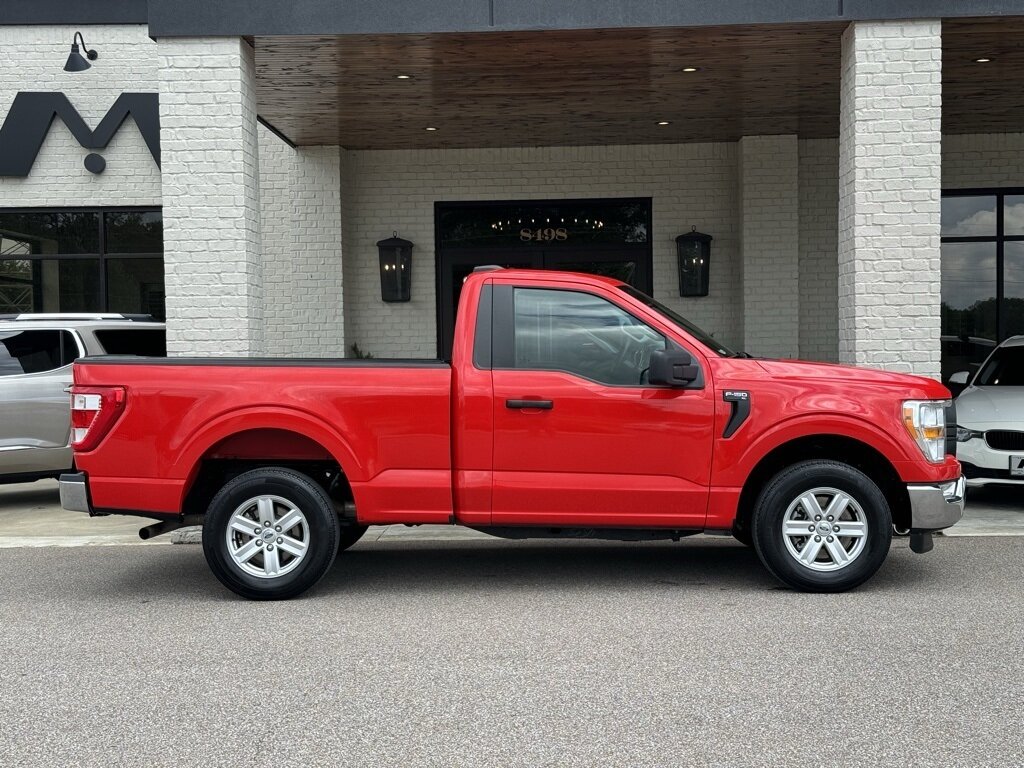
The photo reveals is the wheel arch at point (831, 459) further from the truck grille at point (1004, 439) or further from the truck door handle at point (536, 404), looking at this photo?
the truck grille at point (1004, 439)

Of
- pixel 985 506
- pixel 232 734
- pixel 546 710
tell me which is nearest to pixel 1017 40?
pixel 985 506

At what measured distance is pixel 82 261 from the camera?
1528 cm

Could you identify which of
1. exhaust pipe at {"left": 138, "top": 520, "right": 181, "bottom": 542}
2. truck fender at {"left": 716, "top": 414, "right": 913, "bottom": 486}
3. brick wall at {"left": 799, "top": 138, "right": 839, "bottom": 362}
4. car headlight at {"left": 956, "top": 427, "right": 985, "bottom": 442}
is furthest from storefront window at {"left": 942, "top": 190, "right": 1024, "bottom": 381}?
exhaust pipe at {"left": 138, "top": 520, "right": 181, "bottom": 542}

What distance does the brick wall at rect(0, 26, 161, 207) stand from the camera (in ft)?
48.5

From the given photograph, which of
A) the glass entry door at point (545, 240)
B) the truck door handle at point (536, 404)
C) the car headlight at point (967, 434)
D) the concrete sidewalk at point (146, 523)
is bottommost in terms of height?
the concrete sidewalk at point (146, 523)

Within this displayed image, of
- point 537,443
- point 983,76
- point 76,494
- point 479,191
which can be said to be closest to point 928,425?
point 537,443

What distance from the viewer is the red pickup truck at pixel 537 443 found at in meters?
6.57

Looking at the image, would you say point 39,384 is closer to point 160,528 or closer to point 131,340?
point 131,340

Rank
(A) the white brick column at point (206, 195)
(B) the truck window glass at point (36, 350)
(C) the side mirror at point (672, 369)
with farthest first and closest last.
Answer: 1. (B) the truck window glass at point (36, 350)
2. (A) the white brick column at point (206, 195)
3. (C) the side mirror at point (672, 369)

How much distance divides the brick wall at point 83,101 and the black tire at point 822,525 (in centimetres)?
1102

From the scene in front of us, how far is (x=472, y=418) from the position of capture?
6.61m

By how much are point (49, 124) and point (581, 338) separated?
11.0 metres

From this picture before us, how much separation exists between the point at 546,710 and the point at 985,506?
6941 millimetres

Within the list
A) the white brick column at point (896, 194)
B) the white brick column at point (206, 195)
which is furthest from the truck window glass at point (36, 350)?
the white brick column at point (896, 194)
